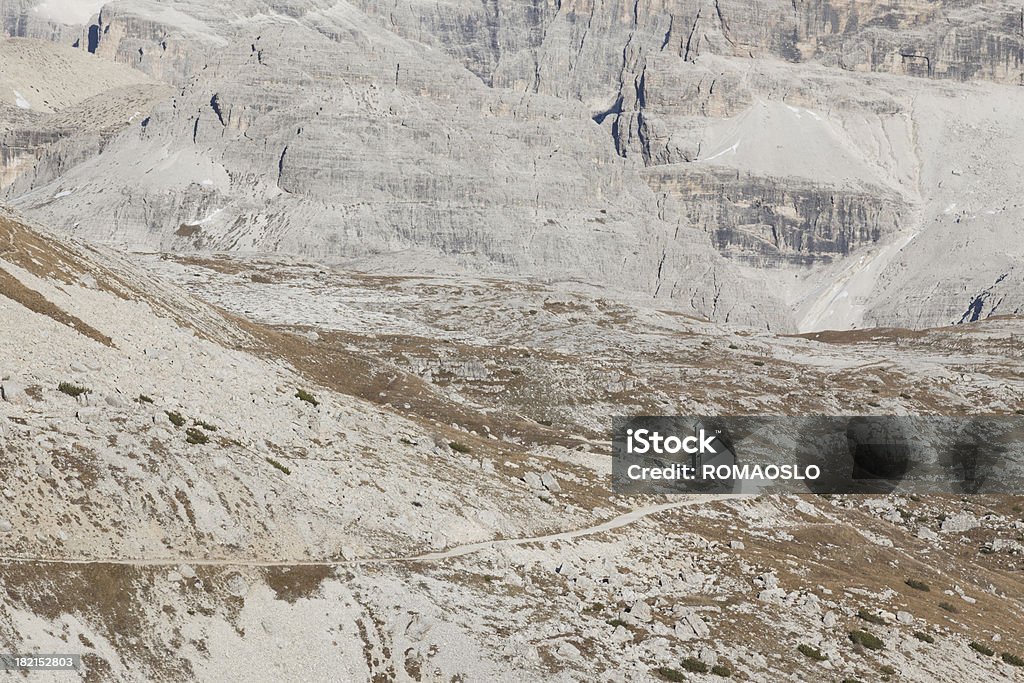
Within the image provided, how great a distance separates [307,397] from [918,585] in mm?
39942

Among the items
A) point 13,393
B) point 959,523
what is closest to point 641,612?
point 13,393

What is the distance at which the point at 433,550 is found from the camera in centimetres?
6388

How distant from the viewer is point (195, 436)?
6412 centimetres

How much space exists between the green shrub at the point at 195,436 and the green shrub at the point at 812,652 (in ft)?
106

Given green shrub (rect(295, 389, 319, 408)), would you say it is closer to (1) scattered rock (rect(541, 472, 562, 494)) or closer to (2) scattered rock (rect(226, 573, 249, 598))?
(1) scattered rock (rect(541, 472, 562, 494))

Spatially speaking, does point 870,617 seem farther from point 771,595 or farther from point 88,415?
point 88,415

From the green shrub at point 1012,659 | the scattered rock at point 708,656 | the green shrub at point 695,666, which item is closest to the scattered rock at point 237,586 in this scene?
the green shrub at point 695,666

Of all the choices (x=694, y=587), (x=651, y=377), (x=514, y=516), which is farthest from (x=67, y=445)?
(x=651, y=377)

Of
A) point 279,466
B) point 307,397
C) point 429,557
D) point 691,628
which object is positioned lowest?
point 691,628

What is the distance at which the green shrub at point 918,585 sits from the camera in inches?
2987

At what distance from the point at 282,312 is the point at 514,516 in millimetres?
122076

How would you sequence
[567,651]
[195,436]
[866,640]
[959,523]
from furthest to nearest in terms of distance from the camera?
[959,523], [195,436], [866,640], [567,651]

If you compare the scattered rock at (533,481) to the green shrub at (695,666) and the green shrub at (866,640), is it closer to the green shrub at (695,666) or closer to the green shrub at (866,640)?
the green shrub at (695,666)

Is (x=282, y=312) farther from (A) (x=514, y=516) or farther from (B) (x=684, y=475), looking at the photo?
(A) (x=514, y=516)
